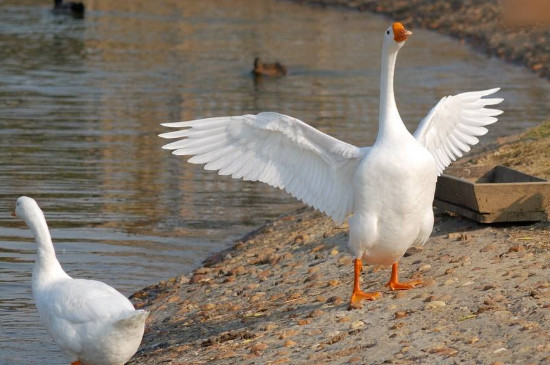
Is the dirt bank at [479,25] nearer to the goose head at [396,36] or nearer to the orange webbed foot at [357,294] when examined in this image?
the goose head at [396,36]

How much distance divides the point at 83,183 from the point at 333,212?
25.7ft

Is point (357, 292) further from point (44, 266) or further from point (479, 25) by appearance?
point (479, 25)

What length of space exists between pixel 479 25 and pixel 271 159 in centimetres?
3189

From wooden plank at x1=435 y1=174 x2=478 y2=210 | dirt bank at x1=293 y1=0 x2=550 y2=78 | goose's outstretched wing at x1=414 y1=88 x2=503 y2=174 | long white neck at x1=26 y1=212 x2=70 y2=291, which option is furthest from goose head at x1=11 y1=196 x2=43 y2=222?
dirt bank at x1=293 y1=0 x2=550 y2=78

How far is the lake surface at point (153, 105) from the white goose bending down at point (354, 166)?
2349 millimetres

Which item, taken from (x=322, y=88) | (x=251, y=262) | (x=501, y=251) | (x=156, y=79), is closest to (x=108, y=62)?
(x=156, y=79)

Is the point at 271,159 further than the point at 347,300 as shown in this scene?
No

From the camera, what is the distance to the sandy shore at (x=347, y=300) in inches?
300

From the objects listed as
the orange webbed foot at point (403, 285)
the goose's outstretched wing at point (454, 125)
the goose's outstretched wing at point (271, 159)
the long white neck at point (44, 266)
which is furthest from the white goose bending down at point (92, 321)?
the goose's outstretched wing at point (454, 125)

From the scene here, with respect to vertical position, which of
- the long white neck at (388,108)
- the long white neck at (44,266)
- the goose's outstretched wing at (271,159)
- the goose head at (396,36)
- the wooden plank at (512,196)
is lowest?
the long white neck at (44,266)

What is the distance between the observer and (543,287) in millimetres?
8289

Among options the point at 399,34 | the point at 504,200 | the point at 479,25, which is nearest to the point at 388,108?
the point at 399,34

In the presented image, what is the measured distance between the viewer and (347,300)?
9000 millimetres

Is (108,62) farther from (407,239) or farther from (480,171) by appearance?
(407,239)
